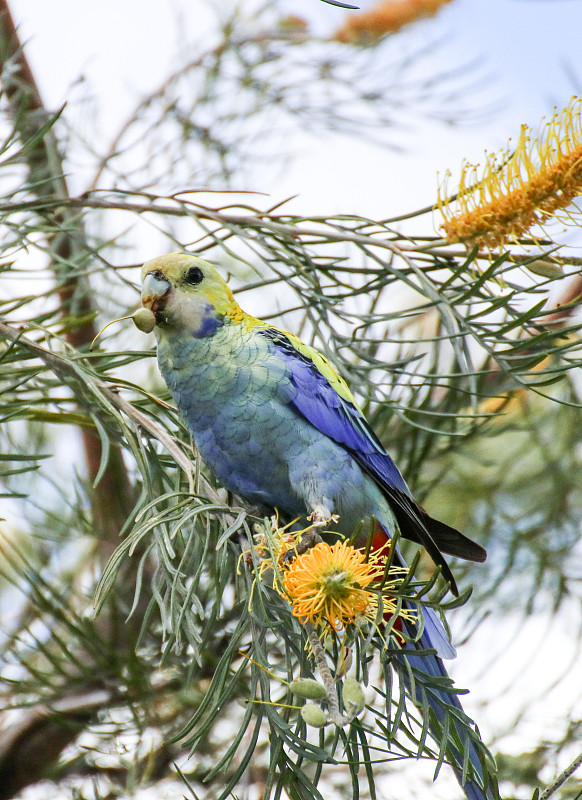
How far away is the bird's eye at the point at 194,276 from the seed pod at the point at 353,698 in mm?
1090

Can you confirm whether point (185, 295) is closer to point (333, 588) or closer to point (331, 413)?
point (331, 413)

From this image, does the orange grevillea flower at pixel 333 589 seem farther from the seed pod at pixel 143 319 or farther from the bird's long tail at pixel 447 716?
the seed pod at pixel 143 319

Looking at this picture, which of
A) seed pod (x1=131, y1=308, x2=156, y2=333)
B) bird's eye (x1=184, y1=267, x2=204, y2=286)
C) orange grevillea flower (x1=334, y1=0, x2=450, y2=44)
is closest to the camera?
seed pod (x1=131, y1=308, x2=156, y2=333)

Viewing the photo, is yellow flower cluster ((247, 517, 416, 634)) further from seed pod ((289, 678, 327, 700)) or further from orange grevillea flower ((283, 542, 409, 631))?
seed pod ((289, 678, 327, 700))

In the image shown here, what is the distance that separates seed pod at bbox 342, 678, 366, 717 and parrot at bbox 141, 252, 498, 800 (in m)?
0.71

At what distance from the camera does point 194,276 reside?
1.77 metres

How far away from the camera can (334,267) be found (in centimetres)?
157

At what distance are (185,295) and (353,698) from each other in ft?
3.52

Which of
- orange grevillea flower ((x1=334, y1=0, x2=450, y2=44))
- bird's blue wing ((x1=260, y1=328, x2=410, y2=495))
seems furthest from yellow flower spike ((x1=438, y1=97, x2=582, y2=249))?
orange grevillea flower ((x1=334, y1=0, x2=450, y2=44))

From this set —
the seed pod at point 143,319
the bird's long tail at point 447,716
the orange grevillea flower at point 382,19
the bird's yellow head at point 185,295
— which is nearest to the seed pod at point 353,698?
the bird's long tail at point 447,716

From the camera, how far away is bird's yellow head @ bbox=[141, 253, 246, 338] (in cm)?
168

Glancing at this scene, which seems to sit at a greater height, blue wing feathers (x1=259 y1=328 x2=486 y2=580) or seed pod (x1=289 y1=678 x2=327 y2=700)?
blue wing feathers (x1=259 y1=328 x2=486 y2=580)

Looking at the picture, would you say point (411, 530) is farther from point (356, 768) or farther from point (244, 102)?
point (244, 102)

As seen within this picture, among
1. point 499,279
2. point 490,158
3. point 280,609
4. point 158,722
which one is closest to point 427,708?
point 280,609
